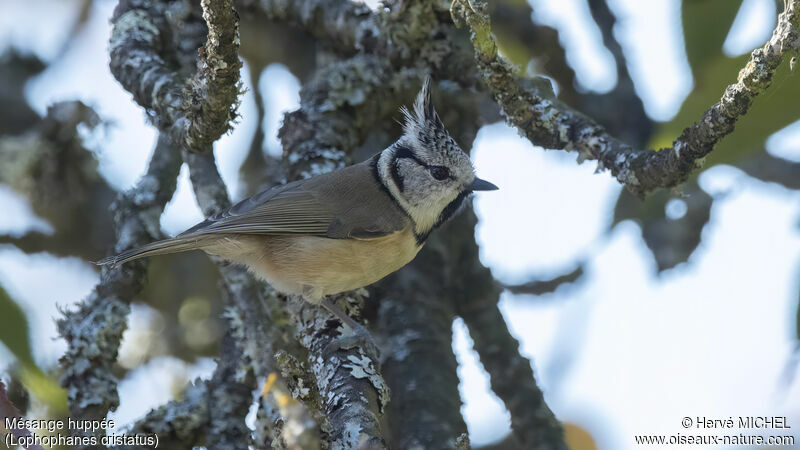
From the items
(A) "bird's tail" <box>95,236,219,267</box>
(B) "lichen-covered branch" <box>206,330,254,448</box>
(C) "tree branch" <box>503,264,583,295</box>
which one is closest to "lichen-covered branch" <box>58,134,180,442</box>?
(A) "bird's tail" <box>95,236,219,267</box>

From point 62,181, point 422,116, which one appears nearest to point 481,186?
point 422,116

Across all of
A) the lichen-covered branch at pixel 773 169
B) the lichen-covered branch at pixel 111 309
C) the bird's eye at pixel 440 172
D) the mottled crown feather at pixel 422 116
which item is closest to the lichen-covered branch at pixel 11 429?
the lichen-covered branch at pixel 111 309

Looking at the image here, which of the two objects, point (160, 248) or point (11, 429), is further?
point (160, 248)

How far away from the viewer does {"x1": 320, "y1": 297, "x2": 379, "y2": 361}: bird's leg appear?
2.50m

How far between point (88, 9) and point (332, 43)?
1.52 m

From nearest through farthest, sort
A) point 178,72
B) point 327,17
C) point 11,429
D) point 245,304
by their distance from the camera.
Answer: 1. point 11,429
2. point 245,304
3. point 178,72
4. point 327,17

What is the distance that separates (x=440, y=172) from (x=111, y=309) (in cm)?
133

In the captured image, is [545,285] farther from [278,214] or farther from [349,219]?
[278,214]

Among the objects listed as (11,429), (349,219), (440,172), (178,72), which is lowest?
(11,429)

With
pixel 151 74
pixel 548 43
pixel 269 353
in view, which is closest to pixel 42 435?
pixel 269 353

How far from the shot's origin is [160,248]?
2.70 metres

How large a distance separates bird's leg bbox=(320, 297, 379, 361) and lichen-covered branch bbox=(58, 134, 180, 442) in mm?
718

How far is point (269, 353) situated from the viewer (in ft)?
8.24

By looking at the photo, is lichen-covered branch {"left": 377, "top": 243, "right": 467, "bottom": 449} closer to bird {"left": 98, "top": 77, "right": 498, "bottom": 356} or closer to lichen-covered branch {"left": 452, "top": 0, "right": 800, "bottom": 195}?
bird {"left": 98, "top": 77, "right": 498, "bottom": 356}
